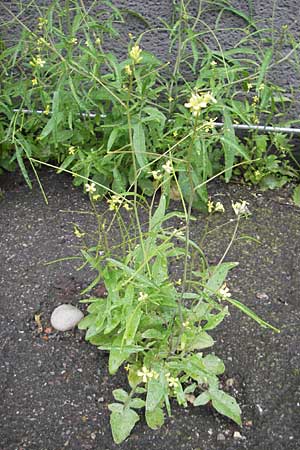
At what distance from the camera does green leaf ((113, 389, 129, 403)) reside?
1666 millimetres

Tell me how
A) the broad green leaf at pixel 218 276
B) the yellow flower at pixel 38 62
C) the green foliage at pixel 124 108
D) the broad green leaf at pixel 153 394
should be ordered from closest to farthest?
the broad green leaf at pixel 153 394 < the broad green leaf at pixel 218 276 < the yellow flower at pixel 38 62 < the green foliage at pixel 124 108

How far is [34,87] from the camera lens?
2416 millimetres

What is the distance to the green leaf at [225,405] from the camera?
1641mm

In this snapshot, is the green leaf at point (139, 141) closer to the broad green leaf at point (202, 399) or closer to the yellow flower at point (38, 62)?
the yellow flower at point (38, 62)

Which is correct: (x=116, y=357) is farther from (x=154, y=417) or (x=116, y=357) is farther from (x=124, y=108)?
(x=124, y=108)

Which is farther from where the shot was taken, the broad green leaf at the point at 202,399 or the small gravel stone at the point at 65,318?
the small gravel stone at the point at 65,318

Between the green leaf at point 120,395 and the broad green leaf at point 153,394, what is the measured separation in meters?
0.10

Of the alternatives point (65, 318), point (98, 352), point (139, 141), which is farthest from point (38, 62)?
point (98, 352)

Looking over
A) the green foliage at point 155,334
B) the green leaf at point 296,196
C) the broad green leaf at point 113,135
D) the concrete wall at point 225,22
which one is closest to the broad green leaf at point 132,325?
the green foliage at point 155,334

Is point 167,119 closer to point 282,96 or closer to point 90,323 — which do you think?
point 282,96

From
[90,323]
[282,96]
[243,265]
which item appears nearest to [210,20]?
[282,96]

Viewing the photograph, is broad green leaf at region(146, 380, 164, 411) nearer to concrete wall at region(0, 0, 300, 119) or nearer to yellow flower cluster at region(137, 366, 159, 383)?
yellow flower cluster at region(137, 366, 159, 383)

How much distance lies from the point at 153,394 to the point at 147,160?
81 cm

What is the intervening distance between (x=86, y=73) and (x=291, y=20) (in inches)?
37.5
